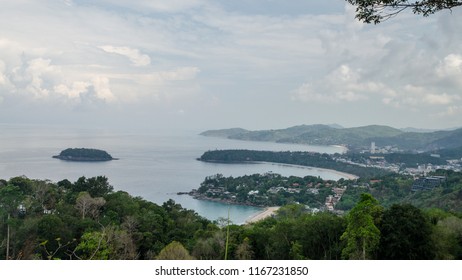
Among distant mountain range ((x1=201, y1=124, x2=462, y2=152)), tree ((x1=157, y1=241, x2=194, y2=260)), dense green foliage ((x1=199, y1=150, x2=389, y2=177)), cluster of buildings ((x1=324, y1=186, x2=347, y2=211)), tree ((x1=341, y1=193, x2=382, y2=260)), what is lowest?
cluster of buildings ((x1=324, y1=186, x2=347, y2=211))

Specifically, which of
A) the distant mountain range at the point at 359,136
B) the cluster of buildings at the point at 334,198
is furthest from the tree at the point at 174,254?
the distant mountain range at the point at 359,136

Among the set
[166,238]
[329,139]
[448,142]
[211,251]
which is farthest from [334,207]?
[329,139]

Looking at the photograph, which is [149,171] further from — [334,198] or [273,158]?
[273,158]

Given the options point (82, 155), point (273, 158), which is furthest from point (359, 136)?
point (82, 155)

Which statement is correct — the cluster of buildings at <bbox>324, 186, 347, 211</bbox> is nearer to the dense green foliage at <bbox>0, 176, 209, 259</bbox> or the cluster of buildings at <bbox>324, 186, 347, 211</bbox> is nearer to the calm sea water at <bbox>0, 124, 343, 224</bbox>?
the calm sea water at <bbox>0, 124, 343, 224</bbox>

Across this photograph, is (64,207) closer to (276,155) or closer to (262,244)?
(262,244)

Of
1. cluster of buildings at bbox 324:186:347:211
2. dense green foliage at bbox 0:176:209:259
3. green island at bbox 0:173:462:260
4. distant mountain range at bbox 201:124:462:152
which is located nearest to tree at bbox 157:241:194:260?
green island at bbox 0:173:462:260
